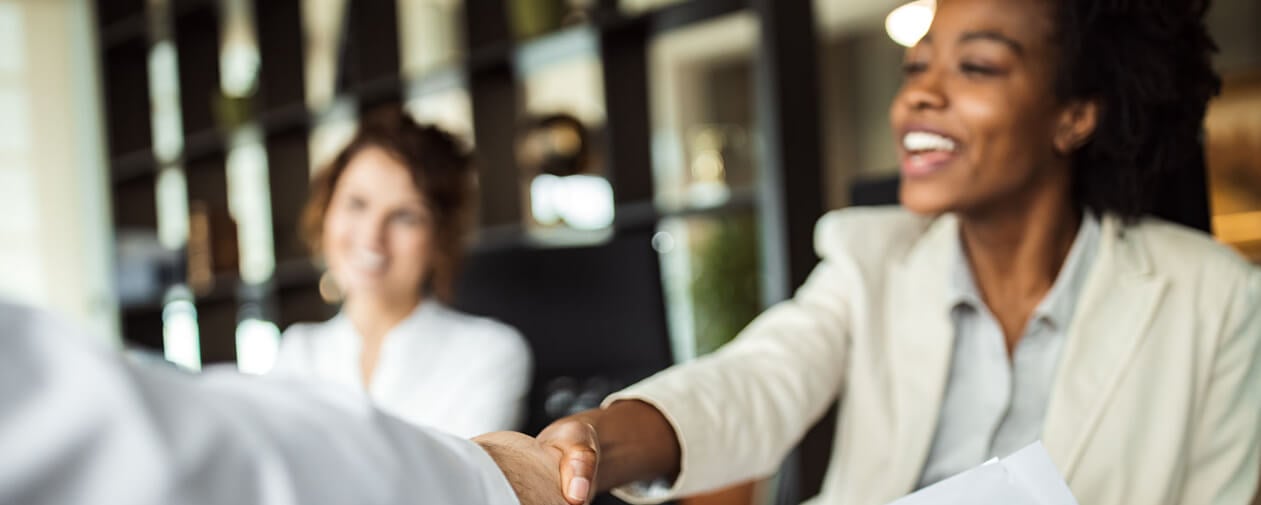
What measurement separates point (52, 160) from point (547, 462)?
526cm

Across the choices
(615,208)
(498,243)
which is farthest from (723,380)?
(498,243)

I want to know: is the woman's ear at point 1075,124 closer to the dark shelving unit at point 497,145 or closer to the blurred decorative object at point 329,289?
the dark shelving unit at point 497,145

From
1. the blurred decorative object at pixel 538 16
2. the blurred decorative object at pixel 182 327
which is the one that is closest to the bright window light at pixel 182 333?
the blurred decorative object at pixel 182 327

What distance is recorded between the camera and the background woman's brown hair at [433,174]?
187cm

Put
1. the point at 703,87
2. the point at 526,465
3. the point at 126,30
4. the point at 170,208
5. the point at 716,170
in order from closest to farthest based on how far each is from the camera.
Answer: the point at 526,465 → the point at 716,170 → the point at 126,30 → the point at 170,208 → the point at 703,87

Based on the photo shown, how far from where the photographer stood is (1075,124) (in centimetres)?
105

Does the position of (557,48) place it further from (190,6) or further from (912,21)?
(190,6)

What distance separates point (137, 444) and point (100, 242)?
5.19 meters

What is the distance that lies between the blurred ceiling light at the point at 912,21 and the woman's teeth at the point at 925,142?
0.38 ft

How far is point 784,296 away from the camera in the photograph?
195 cm

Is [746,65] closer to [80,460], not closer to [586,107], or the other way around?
[586,107]

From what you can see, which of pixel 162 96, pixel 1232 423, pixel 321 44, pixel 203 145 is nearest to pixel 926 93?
pixel 1232 423

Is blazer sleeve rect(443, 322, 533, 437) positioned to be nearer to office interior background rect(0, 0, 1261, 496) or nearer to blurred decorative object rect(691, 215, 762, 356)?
office interior background rect(0, 0, 1261, 496)

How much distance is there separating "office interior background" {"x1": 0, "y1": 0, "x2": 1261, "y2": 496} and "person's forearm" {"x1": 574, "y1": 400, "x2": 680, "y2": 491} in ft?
1.85
